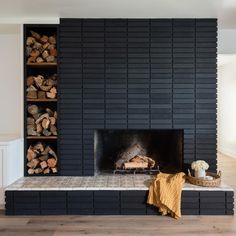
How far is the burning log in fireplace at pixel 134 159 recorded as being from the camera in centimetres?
343

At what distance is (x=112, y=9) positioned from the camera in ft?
9.67

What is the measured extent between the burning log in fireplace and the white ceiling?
158cm

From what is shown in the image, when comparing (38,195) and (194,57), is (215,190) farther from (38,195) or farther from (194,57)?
(38,195)

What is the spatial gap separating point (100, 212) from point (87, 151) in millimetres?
729

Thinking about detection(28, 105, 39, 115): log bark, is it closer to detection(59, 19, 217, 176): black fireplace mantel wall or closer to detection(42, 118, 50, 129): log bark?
detection(42, 118, 50, 129): log bark

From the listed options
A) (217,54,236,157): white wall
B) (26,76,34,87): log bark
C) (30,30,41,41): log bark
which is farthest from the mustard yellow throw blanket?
(217,54,236,157): white wall

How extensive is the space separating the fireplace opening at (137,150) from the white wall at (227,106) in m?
3.41

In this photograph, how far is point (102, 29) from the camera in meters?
3.23

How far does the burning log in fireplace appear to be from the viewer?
11.3 ft

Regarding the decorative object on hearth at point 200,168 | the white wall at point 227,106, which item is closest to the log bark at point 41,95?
the decorative object on hearth at point 200,168

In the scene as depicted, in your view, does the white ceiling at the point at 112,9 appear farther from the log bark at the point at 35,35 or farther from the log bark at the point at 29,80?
the log bark at the point at 29,80

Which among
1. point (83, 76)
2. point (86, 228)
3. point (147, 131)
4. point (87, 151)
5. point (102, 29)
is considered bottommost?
point (86, 228)

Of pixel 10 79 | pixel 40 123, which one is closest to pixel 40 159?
pixel 40 123

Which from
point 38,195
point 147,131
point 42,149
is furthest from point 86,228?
point 147,131
